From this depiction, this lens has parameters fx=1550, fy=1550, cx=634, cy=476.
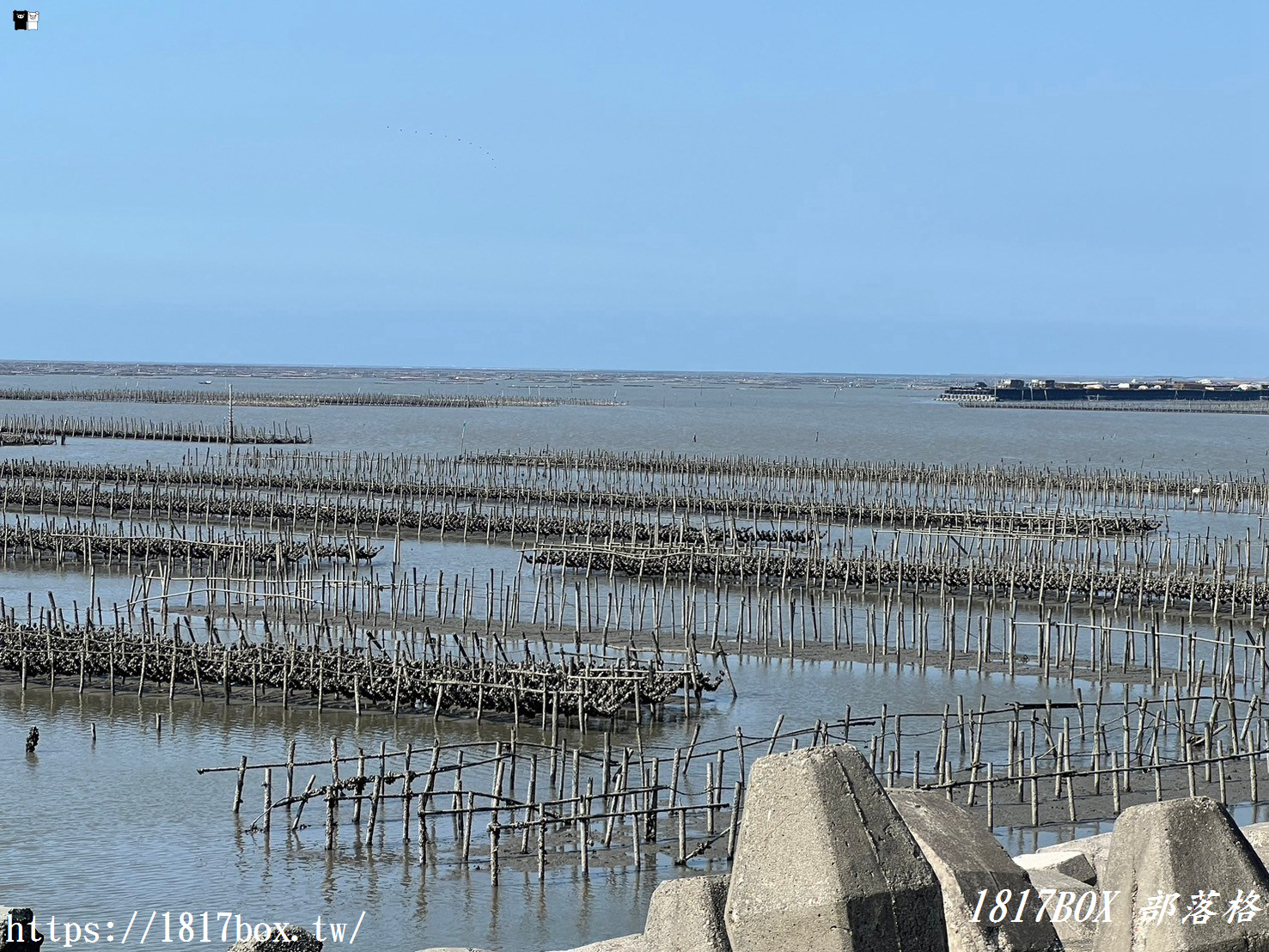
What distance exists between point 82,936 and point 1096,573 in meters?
24.5

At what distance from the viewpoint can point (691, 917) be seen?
593 cm

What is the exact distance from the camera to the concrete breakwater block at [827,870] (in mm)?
5527

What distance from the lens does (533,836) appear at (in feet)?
50.6

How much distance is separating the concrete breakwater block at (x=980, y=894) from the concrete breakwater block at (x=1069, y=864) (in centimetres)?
366

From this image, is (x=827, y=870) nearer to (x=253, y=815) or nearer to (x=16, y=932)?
(x=16, y=932)

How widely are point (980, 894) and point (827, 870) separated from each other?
1.01 meters

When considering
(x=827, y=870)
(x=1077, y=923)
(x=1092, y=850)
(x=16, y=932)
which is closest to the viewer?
(x=827, y=870)

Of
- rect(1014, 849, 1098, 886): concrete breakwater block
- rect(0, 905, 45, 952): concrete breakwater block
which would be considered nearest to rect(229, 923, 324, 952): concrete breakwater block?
rect(0, 905, 45, 952): concrete breakwater block

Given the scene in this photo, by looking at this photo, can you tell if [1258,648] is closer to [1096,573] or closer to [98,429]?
[1096,573]

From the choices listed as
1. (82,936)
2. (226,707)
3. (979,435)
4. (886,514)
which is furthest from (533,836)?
(979,435)

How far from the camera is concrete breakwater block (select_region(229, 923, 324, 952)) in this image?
20.4 feet

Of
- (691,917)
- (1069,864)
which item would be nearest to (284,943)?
(691,917)

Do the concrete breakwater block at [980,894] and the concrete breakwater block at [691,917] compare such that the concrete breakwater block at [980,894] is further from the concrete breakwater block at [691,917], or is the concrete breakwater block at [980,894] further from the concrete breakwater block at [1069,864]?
the concrete breakwater block at [1069,864]

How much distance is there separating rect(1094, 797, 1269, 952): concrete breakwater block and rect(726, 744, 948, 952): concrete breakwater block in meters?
0.78
